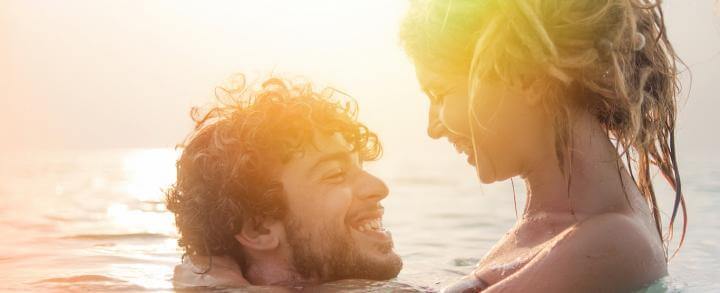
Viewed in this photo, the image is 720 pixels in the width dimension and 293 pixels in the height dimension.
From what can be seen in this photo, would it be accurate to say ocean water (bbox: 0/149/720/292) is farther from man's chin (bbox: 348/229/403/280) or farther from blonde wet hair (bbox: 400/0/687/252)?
blonde wet hair (bbox: 400/0/687/252)

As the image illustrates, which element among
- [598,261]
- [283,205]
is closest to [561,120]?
[598,261]

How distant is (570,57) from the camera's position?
321 cm

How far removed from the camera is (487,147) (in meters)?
3.50

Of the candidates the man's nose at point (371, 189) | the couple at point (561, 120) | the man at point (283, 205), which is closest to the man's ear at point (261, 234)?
the man at point (283, 205)

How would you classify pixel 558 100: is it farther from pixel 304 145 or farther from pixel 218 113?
pixel 218 113

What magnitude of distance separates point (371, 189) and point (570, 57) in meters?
2.11

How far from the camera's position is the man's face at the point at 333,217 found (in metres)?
5.12

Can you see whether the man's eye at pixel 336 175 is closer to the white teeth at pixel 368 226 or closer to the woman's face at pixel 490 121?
the white teeth at pixel 368 226

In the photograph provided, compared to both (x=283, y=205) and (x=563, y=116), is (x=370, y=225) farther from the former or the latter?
(x=563, y=116)

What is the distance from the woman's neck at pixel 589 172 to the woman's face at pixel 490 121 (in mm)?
110

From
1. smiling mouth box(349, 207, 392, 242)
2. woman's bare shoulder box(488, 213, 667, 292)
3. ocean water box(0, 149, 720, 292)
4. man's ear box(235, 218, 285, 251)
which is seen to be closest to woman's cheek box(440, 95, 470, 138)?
woman's bare shoulder box(488, 213, 667, 292)

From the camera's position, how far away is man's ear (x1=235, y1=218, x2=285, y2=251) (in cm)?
519

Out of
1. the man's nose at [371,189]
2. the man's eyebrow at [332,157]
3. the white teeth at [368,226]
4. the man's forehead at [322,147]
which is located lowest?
the white teeth at [368,226]

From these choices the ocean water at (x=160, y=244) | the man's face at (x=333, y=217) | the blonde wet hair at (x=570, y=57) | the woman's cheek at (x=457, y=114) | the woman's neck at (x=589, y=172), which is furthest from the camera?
the ocean water at (x=160, y=244)
